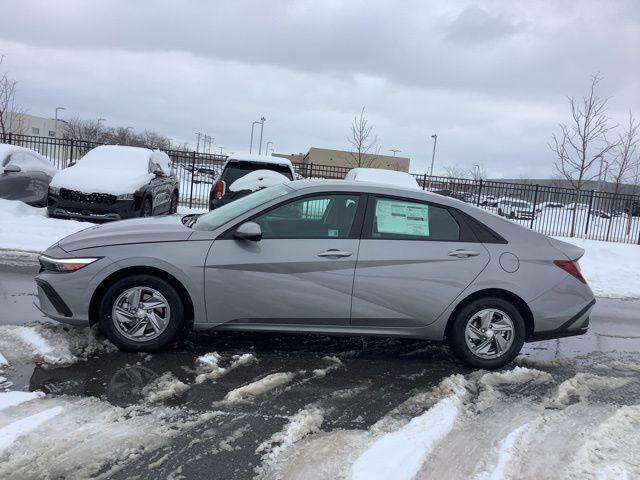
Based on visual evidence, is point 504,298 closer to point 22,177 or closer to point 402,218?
point 402,218

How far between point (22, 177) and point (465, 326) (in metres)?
11.6

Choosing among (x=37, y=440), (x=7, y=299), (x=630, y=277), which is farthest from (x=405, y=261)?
(x=630, y=277)

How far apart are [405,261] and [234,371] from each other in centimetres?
169

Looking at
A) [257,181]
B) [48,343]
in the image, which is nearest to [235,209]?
[48,343]

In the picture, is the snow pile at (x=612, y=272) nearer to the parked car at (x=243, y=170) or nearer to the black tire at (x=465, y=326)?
the black tire at (x=465, y=326)

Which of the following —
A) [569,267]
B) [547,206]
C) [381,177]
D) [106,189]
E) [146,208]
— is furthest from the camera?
[547,206]

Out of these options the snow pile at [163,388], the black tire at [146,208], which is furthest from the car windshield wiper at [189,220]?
the black tire at [146,208]

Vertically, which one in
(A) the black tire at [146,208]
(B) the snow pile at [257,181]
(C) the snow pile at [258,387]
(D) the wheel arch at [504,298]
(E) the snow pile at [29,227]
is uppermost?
(B) the snow pile at [257,181]

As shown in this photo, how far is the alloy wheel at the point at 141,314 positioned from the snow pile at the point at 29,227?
18.4ft

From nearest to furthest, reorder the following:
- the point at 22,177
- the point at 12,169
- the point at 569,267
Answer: the point at 569,267
the point at 12,169
the point at 22,177

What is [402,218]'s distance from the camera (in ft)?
16.1

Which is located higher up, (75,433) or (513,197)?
(513,197)

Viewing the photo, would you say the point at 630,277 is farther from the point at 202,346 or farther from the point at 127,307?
the point at 127,307

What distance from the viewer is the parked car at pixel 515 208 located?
19953 mm
